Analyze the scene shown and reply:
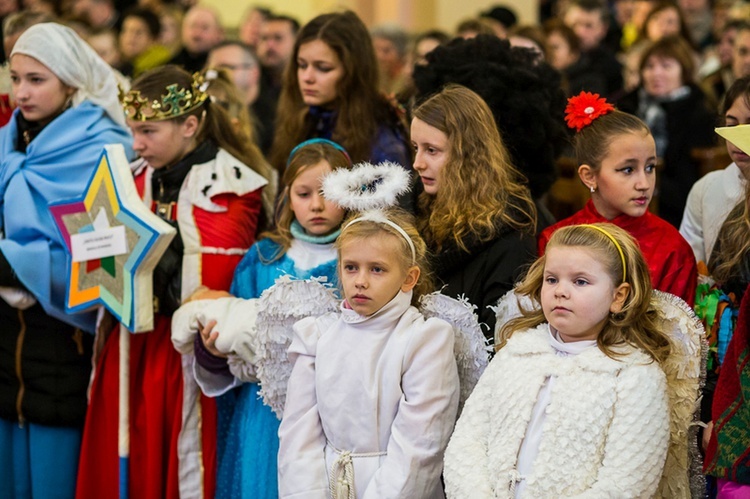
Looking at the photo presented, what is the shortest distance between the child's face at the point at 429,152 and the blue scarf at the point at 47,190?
4.65 ft

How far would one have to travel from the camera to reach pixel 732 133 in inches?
127

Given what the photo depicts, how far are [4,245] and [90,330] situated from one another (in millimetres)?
Result: 508

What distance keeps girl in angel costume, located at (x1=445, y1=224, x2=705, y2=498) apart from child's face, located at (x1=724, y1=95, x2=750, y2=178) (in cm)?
67

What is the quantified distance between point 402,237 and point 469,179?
0.43 m

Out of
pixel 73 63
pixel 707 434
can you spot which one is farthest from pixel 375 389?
pixel 73 63

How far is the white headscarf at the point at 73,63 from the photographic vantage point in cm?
480

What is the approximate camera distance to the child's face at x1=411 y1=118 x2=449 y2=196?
3.93m

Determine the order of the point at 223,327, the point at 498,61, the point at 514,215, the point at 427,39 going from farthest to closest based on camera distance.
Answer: the point at 427,39, the point at 498,61, the point at 223,327, the point at 514,215

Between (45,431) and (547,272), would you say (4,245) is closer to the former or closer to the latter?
(45,431)

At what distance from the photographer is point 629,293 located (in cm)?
333

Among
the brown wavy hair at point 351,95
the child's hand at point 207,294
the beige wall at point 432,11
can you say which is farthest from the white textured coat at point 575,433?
the beige wall at point 432,11

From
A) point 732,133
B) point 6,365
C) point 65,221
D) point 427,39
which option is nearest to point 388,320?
point 732,133

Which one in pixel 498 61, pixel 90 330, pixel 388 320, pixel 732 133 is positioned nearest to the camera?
pixel 732 133

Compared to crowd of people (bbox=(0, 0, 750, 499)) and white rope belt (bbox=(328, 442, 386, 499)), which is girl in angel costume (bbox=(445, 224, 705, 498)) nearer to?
crowd of people (bbox=(0, 0, 750, 499))
